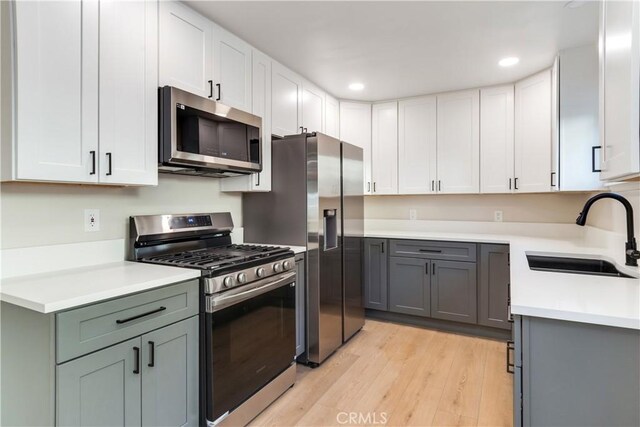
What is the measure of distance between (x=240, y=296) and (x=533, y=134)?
2.92m

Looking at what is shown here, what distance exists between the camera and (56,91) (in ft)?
4.67

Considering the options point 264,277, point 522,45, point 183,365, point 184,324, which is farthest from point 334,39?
point 183,365

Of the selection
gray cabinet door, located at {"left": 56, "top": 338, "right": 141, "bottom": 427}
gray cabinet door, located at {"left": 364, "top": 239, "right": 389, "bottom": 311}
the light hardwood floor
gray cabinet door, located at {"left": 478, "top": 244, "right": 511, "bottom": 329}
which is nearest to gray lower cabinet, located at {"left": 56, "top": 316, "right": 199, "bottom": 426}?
gray cabinet door, located at {"left": 56, "top": 338, "right": 141, "bottom": 427}

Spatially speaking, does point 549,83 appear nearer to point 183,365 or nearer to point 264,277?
point 264,277

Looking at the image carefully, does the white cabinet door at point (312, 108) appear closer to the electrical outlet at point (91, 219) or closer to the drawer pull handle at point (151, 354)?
the electrical outlet at point (91, 219)

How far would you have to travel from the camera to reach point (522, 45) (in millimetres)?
2533

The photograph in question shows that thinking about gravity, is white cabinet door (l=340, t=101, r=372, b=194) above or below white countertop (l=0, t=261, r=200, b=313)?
above

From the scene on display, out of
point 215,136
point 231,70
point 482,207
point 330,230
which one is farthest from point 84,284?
point 482,207

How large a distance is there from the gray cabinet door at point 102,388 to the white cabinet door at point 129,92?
802mm

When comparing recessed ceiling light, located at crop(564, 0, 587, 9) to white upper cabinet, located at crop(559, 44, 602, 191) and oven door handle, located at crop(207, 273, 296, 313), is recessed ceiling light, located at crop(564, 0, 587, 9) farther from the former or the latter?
oven door handle, located at crop(207, 273, 296, 313)

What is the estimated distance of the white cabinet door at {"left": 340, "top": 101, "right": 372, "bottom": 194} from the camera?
12.9 ft

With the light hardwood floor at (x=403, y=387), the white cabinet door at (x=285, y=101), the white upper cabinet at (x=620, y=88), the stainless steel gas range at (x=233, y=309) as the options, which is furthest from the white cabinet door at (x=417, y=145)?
the white upper cabinet at (x=620, y=88)

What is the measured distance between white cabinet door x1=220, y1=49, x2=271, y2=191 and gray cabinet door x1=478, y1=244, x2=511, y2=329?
202 centimetres

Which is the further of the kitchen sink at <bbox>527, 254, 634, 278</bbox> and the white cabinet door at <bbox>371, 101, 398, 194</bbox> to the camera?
the white cabinet door at <bbox>371, 101, 398, 194</bbox>
